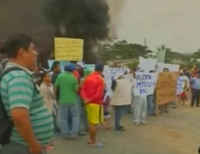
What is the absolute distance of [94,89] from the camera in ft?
24.5

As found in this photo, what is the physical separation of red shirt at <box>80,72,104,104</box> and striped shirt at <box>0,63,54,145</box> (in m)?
4.26

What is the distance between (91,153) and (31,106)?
13.6ft

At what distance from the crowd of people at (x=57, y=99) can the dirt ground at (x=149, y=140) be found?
0.26 metres

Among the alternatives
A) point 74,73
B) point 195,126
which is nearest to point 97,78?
point 74,73

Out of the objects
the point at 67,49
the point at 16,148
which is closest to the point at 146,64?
the point at 67,49

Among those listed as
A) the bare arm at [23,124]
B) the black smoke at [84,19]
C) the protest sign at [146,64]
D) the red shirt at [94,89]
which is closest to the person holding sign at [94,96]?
the red shirt at [94,89]

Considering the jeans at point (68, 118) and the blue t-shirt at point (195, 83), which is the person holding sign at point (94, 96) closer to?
the jeans at point (68, 118)

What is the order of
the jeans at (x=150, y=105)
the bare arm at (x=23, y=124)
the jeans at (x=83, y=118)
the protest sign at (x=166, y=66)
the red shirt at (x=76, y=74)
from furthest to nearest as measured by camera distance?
the protest sign at (x=166, y=66) → the jeans at (x=150, y=105) → the jeans at (x=83, y=118) → the red shirt at (x=76, y=74) → the bare arm at (x=23, y=124)

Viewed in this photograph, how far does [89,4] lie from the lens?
35281 millimetres

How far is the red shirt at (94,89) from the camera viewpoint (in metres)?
7.47

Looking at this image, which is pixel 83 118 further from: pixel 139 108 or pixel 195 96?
pixel 195 96

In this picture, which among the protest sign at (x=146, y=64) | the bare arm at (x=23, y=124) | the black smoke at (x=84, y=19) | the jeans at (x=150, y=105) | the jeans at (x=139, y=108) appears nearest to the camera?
the bare arm at (x=23, y=124)

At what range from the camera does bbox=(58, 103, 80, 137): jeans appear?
8055 mm

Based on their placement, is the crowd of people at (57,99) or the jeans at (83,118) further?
the jeans at (83,118)
